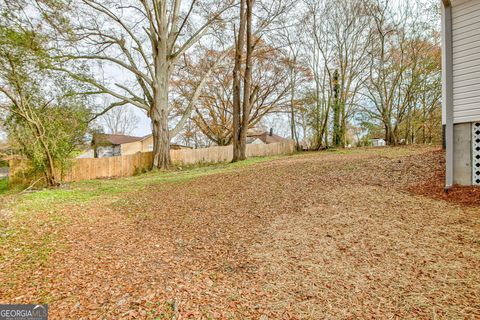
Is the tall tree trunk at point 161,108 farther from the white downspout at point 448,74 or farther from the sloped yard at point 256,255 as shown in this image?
the white downspout at point 448,74

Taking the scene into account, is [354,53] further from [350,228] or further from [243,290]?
[243,290]

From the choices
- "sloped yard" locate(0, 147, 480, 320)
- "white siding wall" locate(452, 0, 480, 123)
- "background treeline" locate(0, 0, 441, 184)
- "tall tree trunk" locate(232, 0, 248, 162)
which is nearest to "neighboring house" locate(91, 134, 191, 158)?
"background treeline" locate(0, 0, 441, 184)

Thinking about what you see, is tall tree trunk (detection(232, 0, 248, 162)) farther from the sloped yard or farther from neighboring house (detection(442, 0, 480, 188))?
neighboring house (detection(442, 0, 480, 188))

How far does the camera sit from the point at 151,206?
5.02 meters

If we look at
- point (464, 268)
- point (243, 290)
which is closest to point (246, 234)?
point (243, 290)

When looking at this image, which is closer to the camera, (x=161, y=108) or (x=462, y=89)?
(x=462, y=89)

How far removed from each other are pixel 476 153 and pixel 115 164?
14.6 metres

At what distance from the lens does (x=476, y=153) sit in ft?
15.3

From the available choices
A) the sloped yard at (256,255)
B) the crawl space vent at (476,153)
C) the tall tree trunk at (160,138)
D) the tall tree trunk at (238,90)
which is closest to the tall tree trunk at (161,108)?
the tall tree trunk at (160,138)

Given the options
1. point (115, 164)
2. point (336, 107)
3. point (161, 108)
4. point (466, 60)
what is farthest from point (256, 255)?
point (336, 107)

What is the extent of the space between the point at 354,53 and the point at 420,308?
55.8 feet

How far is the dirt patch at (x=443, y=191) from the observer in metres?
4.13

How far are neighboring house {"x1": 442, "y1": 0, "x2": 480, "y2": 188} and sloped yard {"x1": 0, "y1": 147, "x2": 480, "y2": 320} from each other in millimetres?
624

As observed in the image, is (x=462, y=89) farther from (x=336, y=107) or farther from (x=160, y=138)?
(x=336, y=107)
